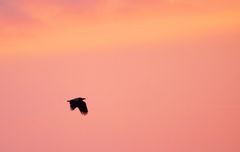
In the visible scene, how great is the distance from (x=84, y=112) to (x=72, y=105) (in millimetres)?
Answer: 1836

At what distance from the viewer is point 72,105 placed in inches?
6836

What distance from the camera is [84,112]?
17300cm
